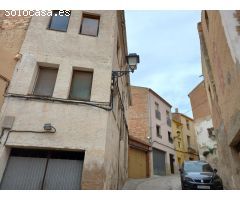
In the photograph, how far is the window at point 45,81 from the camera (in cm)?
690

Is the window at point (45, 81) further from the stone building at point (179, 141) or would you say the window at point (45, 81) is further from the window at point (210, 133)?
the stone building at point (179, 141)

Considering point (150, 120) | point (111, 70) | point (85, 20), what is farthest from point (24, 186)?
point (150, 120)

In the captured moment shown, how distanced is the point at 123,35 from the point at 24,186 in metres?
8.23

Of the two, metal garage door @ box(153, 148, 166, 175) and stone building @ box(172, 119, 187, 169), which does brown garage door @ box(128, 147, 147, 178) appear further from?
stone building @ box(172, 119, 187, 169)

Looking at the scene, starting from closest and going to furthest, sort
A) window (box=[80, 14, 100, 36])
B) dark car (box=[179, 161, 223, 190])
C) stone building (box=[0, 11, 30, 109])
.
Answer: stone building (box=[0, 11, 30, 109]) < window (box=[80, 14, 100, 36]) < dark car (box=[179, 161, 223, 190])

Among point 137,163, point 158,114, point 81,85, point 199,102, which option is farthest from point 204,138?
point 81,85

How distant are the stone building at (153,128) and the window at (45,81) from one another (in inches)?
526

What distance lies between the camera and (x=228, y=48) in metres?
6.50

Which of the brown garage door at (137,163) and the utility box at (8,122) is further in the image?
the brown garage door at (137,163)

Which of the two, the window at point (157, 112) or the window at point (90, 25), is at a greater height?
the window at point (157, 112)

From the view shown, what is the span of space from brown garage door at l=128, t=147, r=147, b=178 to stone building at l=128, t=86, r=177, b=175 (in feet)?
1.34

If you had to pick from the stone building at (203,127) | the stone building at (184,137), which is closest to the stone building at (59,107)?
the stone building at (203,127)

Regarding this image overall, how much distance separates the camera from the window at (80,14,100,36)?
327 inches

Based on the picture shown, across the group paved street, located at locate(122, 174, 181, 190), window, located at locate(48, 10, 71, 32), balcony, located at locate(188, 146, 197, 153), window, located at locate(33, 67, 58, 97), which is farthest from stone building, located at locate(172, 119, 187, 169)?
window, located at locate(33, 67, 58, 97)
